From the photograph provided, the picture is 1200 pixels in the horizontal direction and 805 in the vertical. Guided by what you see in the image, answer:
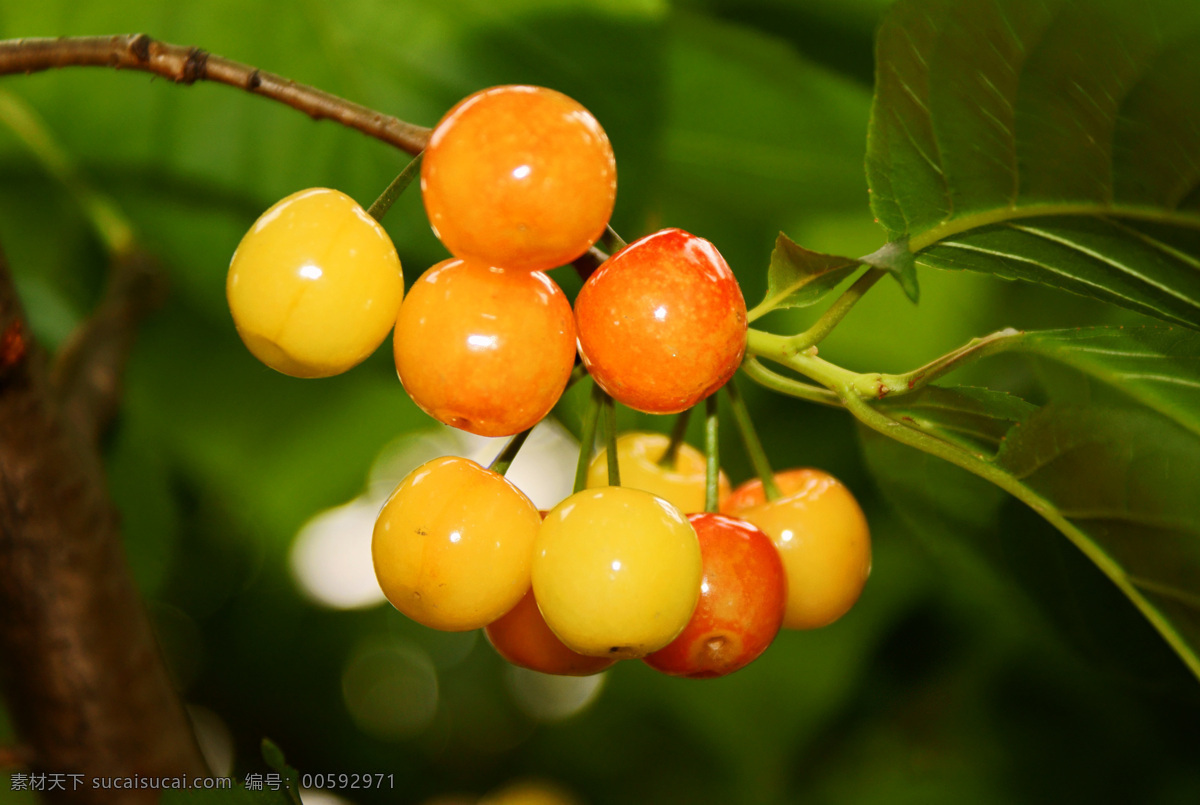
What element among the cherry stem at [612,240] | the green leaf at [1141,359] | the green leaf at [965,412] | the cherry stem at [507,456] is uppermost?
the cherry stem at [612,240]

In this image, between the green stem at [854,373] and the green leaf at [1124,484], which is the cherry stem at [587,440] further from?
the green leaf at [1124,484]

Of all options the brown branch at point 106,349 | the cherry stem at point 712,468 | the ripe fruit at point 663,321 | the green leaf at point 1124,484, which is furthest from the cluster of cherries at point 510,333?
the brown branch at point 106,349

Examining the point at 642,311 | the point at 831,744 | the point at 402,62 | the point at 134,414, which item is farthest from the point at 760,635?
the point at 831,744

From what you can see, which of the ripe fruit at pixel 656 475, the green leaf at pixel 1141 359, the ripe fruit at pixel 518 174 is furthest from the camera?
the ripe fruit at pixel 656 475

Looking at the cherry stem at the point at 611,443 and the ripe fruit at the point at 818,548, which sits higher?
the cherry stem at the point at 611,443

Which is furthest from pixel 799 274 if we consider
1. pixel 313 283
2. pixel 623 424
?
pixel 623 424

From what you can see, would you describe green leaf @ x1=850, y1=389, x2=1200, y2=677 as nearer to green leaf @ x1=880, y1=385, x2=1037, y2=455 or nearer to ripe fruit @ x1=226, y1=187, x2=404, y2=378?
green leaf @ x1=880, y1=385, x2=1037, y2=455

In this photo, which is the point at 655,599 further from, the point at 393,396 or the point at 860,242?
the point at 860,242

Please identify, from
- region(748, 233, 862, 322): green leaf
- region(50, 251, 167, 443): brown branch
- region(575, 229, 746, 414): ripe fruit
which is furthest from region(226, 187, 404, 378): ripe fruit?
region(50, 251, 167, 443): brown branch
